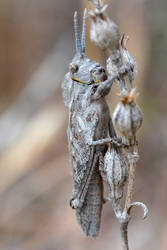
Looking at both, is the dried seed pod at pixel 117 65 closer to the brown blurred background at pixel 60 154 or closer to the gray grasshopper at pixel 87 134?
the gray grasshopper at pixel 87 134

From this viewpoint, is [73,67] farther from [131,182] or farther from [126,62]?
[131,182]

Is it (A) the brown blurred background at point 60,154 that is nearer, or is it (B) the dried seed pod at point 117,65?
(B) the dried seed pod at point 117,65

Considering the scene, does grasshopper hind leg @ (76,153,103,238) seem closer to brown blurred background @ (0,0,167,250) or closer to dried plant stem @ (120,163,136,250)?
dried plant stem @ (120,163,136,250)

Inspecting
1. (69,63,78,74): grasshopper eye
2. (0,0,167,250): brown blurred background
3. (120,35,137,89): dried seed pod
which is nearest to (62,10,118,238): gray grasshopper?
(69,63,78,74): grasshopper eye

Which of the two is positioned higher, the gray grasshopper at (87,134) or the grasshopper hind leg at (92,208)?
the gray grasshopper at (87,134)

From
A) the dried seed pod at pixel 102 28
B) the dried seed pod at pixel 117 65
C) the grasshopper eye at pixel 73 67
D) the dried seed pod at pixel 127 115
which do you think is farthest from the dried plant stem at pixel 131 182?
the grasshopper eye at pixel 73 67

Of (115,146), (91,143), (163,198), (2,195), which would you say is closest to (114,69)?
(115,146)

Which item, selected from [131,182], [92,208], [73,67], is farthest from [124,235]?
[73,67]
